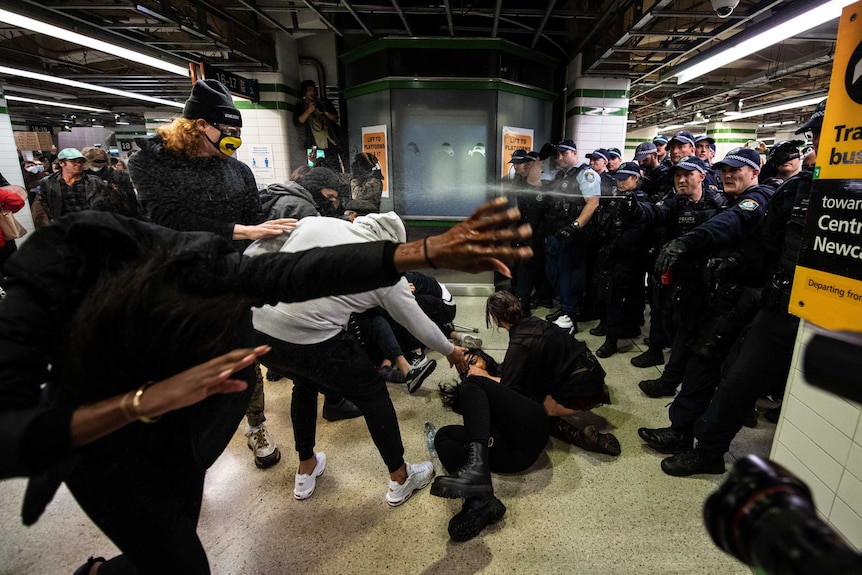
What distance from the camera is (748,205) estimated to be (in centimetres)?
220

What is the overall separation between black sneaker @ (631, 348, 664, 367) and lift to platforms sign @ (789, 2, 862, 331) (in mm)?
1928

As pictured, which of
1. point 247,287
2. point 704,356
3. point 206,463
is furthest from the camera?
point 704,356

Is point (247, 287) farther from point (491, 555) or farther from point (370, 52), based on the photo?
point (370, 52)

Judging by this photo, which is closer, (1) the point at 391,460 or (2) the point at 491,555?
(2) the point at 491,555

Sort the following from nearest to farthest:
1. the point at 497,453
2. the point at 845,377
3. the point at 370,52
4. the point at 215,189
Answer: the point at 845,377 < the point at 215,189 < the point at 497,453 < the point at 370,52

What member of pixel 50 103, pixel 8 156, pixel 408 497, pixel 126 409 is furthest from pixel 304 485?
pixel 50 103

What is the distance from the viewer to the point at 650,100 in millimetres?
10383

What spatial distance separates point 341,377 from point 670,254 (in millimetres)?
1955

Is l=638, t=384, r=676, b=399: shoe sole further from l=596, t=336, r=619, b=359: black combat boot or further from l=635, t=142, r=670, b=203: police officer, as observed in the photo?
l=635, t=142, r=670, b=203: police officer

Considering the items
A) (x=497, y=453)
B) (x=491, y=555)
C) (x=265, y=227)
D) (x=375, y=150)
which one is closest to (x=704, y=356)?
(x=497, y=453)

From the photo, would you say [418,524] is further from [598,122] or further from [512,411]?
[598,122]

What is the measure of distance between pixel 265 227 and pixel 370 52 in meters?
5.05

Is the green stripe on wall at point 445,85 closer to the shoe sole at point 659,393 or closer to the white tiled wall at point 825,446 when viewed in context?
the shoe sole at point 659,393

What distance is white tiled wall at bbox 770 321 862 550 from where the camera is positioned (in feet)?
4.48
